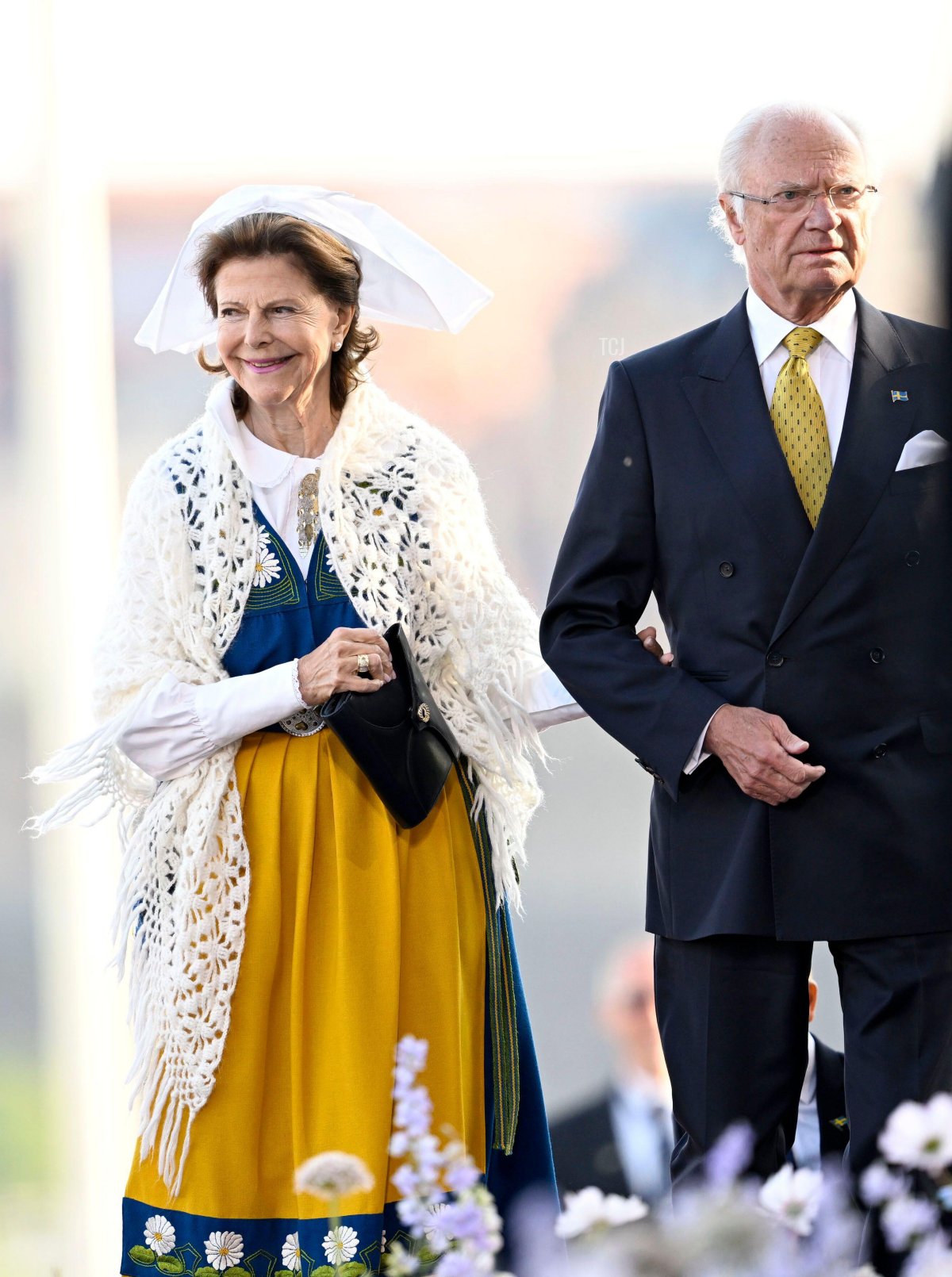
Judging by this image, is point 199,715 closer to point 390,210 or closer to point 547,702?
point 547,702

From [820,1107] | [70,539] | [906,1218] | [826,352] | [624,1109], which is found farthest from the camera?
[624,1109]

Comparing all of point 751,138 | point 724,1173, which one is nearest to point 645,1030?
point 751,138

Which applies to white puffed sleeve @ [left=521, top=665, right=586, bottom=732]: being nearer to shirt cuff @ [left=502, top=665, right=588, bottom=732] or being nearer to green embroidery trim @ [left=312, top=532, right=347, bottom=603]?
shirt cuff @ [left=502, top=665, right=588, bottom=732]

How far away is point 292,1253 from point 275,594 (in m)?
0.95

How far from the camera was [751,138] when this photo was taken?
7.17 ft

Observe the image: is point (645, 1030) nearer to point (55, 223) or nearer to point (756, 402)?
point (756, 402)

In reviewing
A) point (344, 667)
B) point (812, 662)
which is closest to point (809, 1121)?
point (812, 662)

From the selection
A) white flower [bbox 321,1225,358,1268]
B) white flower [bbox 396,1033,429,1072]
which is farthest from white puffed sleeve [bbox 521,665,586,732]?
white flower [bbox 396,1033,429,1072]

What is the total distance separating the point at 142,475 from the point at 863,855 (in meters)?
1.23

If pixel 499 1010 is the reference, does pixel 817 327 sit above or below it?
above

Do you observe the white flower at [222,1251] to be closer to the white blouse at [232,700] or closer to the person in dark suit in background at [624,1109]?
the white blouse at [232,700]

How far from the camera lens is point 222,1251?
89.5 inches

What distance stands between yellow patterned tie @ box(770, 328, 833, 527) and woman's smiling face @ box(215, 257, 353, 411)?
0.71m

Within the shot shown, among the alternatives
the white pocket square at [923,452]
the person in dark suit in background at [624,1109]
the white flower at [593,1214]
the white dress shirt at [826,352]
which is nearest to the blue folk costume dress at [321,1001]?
the white dress shirt at [826,352]
